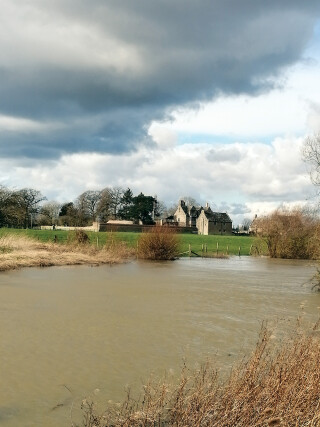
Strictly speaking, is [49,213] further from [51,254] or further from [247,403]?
[247,403]

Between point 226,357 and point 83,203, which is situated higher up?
point 83,203

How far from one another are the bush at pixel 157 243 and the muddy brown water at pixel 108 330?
12618mm

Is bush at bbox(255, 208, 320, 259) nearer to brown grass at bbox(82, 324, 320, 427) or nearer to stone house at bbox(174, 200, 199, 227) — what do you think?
brown grass at bbox(82, 324, 320, 427)

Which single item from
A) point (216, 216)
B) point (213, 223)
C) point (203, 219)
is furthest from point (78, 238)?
point (216, 216)

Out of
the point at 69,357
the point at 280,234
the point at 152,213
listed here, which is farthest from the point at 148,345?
the point at 152,213

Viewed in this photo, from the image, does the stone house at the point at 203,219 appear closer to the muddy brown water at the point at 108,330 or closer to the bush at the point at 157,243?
the bush at the point at 157,243

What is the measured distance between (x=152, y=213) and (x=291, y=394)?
96420mm

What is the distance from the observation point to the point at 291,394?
16.3 feet

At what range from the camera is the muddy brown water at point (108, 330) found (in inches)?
278

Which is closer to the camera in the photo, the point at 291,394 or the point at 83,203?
the point at 291,394

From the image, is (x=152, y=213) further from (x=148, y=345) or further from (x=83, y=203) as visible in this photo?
(x=148, y=345)

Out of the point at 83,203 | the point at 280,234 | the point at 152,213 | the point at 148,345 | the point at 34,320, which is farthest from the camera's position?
the point at 152,213

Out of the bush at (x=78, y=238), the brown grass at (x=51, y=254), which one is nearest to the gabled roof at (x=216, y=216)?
the bush at (x=78, y=238)

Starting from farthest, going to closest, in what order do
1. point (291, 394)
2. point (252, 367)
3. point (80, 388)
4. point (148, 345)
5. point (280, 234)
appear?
point (280, 234), point (148, 345), point (80, 388), point (252, 367), point (291, 394)
